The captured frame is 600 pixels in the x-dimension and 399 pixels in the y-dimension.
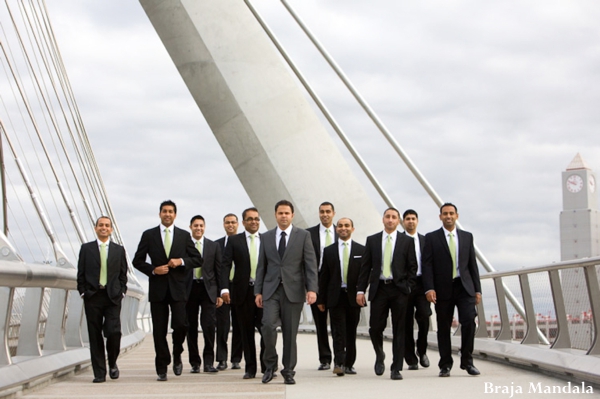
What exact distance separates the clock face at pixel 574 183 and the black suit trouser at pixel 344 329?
129m

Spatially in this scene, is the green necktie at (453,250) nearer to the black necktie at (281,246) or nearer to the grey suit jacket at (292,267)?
the grey suit jacket at (292,267)

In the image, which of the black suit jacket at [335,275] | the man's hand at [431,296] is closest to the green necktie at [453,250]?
the man's hand at [431,296]

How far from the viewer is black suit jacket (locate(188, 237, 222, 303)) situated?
10719mm

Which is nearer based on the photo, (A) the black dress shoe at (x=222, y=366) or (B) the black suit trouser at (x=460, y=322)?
(B) the black suit trouser at (x=460, y=322)

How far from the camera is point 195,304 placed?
10.9 m

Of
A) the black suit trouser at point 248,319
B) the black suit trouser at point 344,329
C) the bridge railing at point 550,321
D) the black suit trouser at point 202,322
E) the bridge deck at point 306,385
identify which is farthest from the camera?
the black suit trouser at point 202,322

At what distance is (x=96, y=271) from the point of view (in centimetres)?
915

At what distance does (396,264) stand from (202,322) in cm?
245

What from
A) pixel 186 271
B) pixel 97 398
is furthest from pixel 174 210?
pixel 97 398

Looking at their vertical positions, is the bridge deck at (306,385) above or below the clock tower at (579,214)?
below

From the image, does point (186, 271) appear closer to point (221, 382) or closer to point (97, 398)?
point (221, 382)

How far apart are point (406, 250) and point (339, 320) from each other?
119 cm

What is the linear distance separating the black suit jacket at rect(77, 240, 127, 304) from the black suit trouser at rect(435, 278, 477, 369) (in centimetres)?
299

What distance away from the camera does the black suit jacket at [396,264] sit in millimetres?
9367
